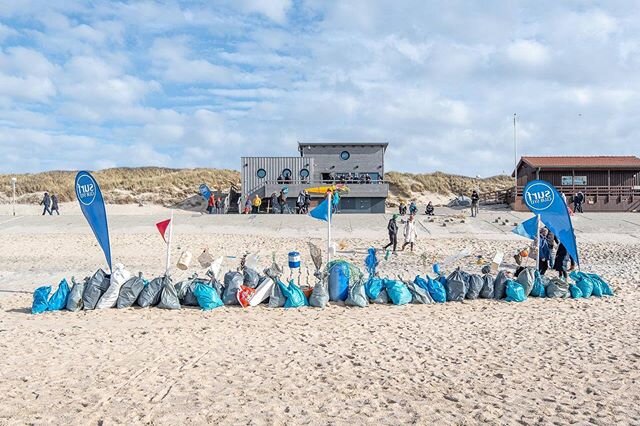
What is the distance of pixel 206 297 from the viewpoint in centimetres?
1046

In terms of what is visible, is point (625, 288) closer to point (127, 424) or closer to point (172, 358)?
point (172, 358)

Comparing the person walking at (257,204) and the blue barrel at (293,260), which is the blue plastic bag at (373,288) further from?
the person walking at (257,204)

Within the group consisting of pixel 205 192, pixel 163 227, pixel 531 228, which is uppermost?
pixel 205 192

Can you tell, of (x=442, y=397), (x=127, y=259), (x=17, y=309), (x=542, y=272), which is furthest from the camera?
(x=127, y=259)

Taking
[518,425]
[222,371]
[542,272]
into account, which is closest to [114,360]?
[222,371]

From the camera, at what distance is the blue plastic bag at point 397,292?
10938 millimetres

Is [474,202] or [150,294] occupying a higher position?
[474,202]

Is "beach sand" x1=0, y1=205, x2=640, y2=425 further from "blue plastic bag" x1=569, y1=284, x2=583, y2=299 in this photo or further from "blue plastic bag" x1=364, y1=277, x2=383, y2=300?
"blue plastic bag" x1=569, y1=284, x2=583, y2=299

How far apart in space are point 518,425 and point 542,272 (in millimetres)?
9275

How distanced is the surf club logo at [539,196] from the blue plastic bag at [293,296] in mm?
5248

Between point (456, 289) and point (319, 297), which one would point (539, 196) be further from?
point (319, 297)

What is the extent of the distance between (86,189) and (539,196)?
9246 mm

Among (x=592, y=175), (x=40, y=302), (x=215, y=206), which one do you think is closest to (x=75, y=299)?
(x=40, y=302)

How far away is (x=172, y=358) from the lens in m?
7.35
